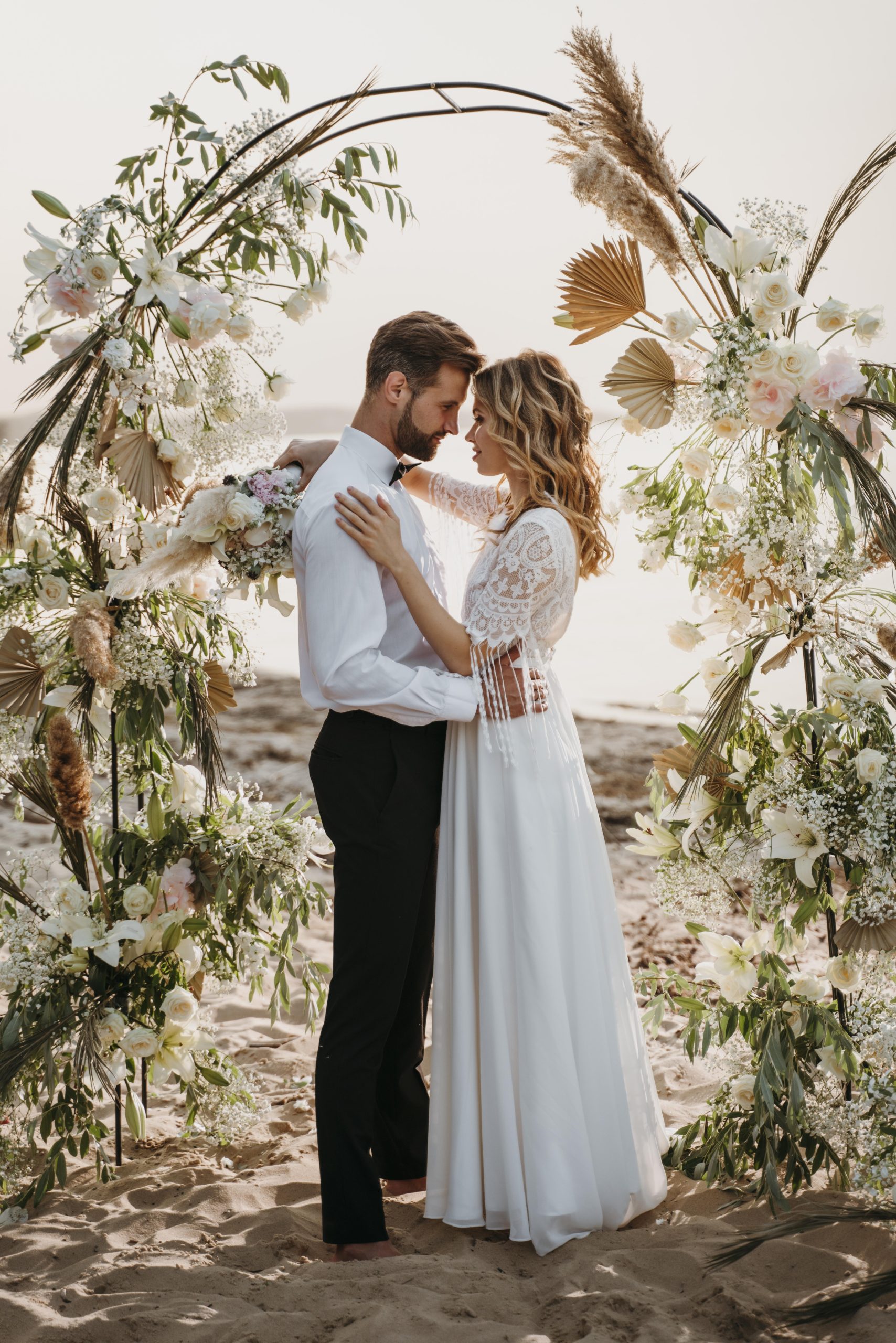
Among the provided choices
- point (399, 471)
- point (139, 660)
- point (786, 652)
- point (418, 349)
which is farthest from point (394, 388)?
point (786, 652)

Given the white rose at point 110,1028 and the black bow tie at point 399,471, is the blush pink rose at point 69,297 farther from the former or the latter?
the white rose at point 110,1028

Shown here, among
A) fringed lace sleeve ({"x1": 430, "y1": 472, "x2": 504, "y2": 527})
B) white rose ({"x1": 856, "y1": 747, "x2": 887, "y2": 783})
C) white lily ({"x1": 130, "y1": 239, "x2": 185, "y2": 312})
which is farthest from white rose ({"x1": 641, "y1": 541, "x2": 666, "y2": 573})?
white lily ({"x1": 130, "y1": 239, "x2": 185, "y2": 312})

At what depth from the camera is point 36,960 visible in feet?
10.00

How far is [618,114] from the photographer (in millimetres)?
2703

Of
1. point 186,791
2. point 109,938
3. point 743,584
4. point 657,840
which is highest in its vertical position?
point 743,584

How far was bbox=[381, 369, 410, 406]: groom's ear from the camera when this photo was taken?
9.72 ft

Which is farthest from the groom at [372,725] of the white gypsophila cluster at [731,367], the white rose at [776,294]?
the white rose at [776,294]

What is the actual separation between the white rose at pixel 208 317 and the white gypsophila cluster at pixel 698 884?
73.9 inches

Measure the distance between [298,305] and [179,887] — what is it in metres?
1.66

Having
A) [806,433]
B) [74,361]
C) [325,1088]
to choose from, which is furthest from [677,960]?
[74,361]

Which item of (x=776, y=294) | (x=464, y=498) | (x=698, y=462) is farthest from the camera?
(x=464, y=498)

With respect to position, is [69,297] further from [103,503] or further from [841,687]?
[841,687]

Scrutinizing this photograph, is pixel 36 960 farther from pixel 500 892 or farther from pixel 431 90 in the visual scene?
pixel 431 90

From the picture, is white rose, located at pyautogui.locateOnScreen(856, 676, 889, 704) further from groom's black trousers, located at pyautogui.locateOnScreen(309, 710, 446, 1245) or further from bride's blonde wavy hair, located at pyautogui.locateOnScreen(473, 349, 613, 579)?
groom's black trousers, located at pyautogui.locateOnScreen(309, 710, 446, 1245)
